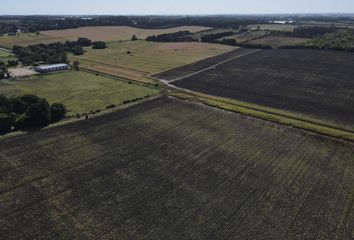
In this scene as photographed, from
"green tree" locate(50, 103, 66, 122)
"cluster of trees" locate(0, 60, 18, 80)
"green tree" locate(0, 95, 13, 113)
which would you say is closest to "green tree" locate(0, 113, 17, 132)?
"green tree" locate(0, 95, 13, 113)

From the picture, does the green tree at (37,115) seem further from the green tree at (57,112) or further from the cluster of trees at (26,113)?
the green tree at (57,112)

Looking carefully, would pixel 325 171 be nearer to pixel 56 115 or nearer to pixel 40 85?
pixel 56 115

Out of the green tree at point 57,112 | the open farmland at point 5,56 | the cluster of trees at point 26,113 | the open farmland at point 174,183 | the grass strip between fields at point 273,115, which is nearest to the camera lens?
the open farmland at point 174,183

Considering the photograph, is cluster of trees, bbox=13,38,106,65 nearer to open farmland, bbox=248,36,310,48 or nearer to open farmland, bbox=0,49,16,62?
open farmland, bbox=0,49,16,62

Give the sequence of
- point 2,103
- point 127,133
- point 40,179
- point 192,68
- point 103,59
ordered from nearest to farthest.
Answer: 1. point 40,179
2. point 127,133
3. point 2,103
4. point 192,68
5. point 103,59

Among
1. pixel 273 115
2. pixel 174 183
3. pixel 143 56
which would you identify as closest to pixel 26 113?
pixel 174 183

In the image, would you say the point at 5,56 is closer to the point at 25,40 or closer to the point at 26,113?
the point at 25,40

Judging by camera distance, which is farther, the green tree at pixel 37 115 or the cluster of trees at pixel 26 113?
the green tree at pixel 37 115

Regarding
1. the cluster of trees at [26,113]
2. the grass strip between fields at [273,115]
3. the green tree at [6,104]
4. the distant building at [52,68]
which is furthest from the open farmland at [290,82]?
the green tree at [6,104]

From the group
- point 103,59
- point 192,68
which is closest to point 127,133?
point 192,68
